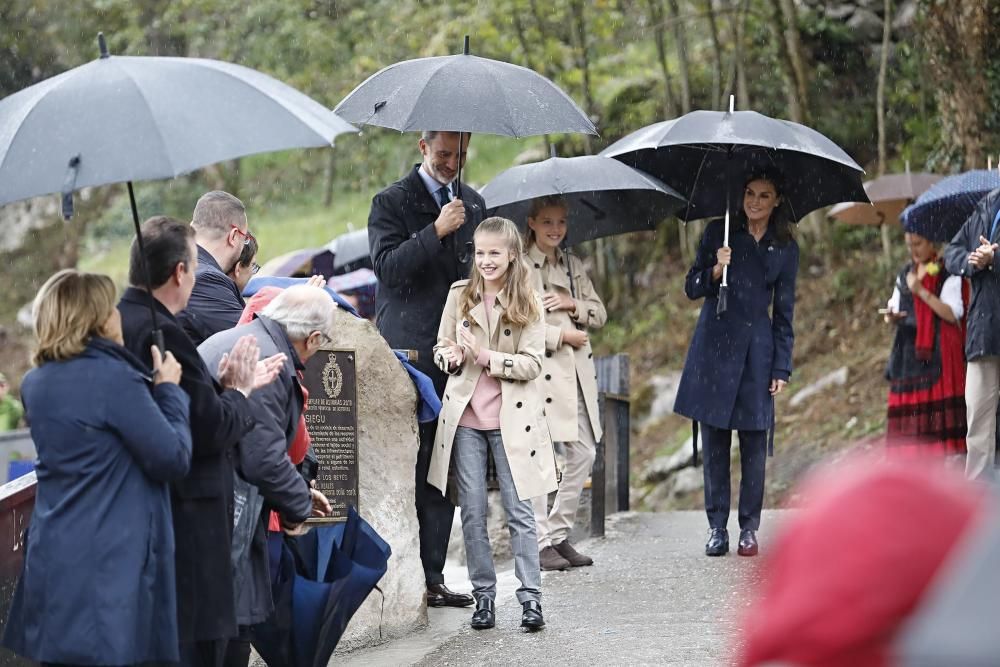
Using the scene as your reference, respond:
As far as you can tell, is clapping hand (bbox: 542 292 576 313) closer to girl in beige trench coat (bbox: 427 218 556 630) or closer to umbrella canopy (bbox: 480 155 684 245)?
umbrella canopy (bbox: 480 155 684 245)

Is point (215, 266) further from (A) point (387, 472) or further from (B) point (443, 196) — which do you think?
(B) point (443, 196)

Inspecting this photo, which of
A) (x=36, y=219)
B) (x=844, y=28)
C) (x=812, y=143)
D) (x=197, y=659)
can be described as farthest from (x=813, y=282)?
(x=36, y=219)

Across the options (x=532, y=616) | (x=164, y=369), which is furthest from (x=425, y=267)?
(x=164, y=369)

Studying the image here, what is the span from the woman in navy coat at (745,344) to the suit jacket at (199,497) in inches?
171

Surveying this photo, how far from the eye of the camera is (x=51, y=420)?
4.09 metres

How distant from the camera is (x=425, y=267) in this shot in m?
7.02

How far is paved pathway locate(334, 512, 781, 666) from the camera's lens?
6133 millimetres

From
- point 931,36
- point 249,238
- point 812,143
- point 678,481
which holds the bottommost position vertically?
point 678,481

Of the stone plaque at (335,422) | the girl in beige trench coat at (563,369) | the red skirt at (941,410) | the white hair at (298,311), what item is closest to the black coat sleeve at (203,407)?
the white hair at (298,311)

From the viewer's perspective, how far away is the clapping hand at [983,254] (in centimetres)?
836

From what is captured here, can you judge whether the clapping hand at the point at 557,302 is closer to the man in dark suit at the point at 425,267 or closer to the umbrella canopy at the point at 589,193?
the umbrella canopy at the point at 589,193

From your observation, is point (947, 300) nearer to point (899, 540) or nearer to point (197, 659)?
point (197, 659)

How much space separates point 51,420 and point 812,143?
491cm

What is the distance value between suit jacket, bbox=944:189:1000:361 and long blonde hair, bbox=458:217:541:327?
10.9 ft
